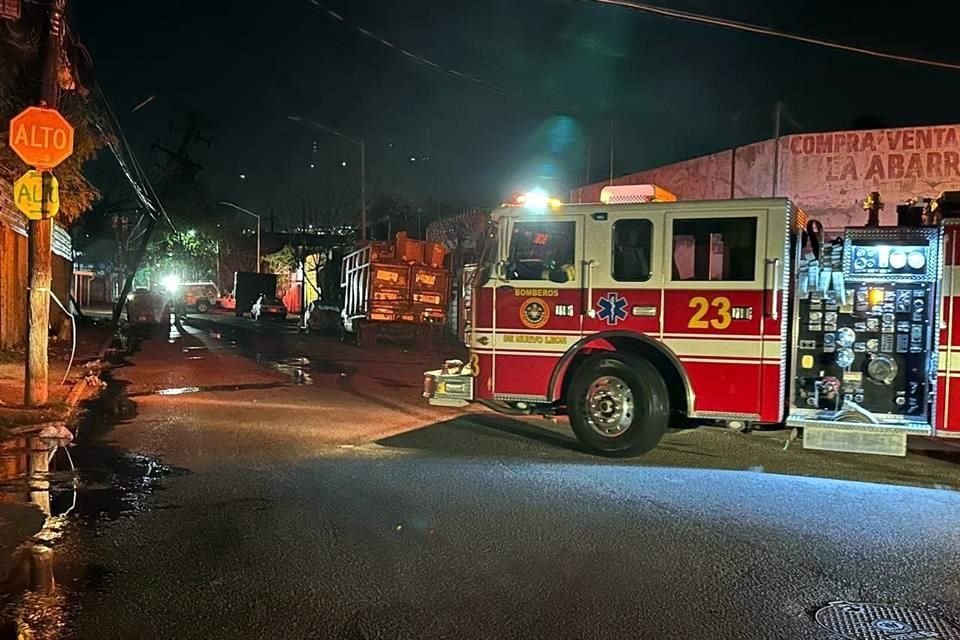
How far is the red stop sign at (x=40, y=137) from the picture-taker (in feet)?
32.2

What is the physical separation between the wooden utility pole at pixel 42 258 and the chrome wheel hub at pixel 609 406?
287 inches

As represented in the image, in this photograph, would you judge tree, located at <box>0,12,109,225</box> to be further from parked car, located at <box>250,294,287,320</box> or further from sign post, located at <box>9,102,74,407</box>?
parked car, located at <box>250,294,287,320</box>

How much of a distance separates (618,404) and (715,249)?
182 centimetres

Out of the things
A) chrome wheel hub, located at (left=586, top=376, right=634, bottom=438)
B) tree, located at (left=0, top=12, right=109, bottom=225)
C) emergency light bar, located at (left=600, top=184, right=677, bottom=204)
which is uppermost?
tree, located at (left=0, top=12, right=109, bottom=225)

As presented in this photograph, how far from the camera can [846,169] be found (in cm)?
1764

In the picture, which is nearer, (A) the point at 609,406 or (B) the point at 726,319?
(B) the point at 726,319

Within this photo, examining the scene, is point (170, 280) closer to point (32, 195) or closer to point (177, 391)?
point (177, 391)

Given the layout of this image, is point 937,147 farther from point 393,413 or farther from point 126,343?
point 126,343

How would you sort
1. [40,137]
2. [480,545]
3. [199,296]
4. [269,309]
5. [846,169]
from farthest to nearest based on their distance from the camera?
[199,296] < [269,309] < [846,169] < [40,137] < [480,545]

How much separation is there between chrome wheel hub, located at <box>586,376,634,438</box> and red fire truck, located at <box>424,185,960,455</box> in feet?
0.05

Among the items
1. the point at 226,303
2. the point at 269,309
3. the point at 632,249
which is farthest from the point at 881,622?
the point at 226,303

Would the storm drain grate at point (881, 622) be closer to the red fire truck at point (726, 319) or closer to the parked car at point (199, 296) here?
the red fire truck at point (726, 319)

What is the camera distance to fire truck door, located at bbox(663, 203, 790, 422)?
7711mm

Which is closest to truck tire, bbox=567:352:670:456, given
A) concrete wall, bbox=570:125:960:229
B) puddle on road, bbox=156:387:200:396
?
puddle on road, bbox=156:387:200:396
